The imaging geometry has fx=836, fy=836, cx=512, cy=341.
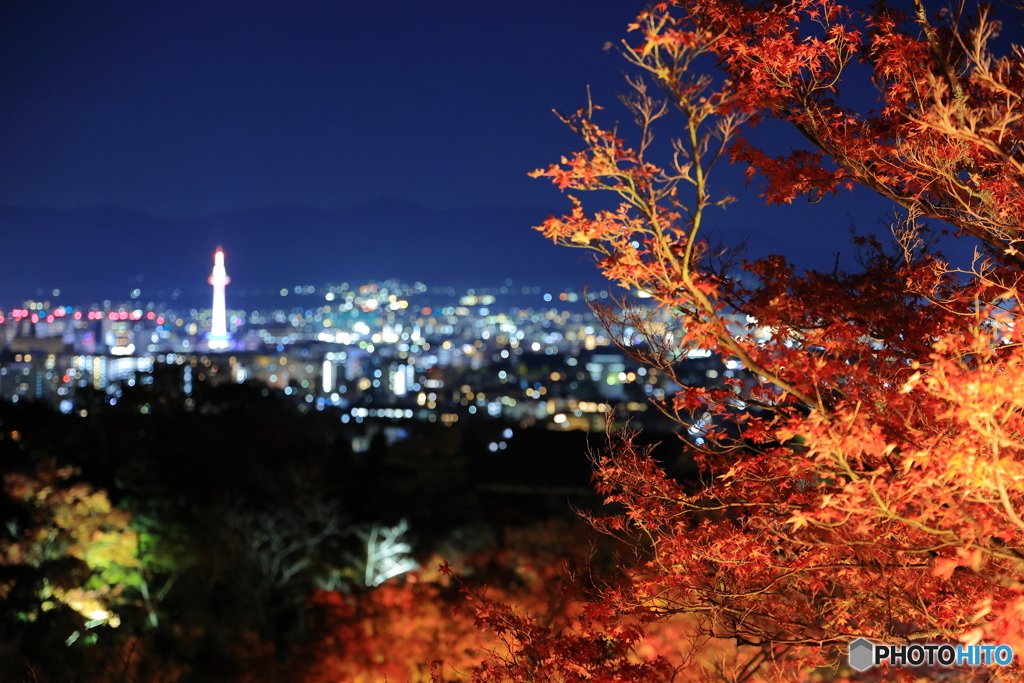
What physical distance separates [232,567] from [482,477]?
9937 millimetres

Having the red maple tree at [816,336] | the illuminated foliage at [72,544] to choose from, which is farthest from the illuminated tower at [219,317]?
the red maple tree at [816,336]

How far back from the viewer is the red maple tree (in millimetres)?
3348

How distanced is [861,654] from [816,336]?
1440mm

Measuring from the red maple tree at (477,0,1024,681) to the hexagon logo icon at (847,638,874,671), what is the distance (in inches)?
2.9

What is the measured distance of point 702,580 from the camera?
395 cm

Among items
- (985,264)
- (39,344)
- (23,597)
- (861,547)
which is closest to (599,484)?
(861,547)

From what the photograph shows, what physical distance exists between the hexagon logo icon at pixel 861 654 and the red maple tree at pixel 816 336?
73 mm

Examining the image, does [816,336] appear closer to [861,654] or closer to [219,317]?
[861,654]

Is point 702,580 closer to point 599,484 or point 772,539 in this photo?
point 772,539

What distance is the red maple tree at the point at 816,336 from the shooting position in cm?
335
